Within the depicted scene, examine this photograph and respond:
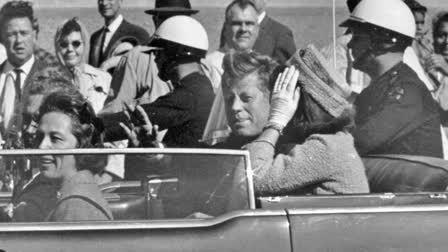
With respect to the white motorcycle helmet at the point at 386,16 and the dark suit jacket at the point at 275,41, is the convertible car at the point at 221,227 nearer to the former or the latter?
the dark suit jacket at the point at 275,41

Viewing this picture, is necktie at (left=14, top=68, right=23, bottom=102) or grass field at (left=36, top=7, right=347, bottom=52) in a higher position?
grass field at (left=36, top=7, right=347, bottom=52)

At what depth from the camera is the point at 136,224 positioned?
4207 mm

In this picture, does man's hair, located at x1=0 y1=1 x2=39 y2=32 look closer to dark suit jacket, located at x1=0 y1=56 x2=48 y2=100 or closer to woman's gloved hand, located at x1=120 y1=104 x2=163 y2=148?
dark suit jacket, located at x1=0 y1=56 x2=48 y2=100

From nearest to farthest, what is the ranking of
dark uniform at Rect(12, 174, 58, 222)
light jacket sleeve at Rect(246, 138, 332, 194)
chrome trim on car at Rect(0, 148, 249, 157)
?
dark uniform at Rect(12, 174, 58, 222), chrome trim on car at Rect(0, 148, 249, 157), light jacket sleeve at Rect(246, 138, 332, 194)

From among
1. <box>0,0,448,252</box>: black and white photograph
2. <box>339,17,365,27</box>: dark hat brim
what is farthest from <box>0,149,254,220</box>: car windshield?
<box>339,17,365,27</box>: dark hat brim

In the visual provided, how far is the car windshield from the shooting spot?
4.57 meters

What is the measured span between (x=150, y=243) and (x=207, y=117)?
170 centimetres

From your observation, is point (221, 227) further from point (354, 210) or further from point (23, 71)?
point (23, 71)

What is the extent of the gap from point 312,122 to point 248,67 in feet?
1.61

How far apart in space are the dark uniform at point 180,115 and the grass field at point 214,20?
30cm

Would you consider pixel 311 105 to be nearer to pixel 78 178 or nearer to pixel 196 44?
pixel 196 44

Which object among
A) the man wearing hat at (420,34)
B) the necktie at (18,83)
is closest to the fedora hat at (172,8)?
the necktie at (18,83)

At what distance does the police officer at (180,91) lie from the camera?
18.8ft

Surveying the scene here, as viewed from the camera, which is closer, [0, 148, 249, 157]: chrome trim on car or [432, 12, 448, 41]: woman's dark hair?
[0, 148, 249, 157]: chrome trim on car
